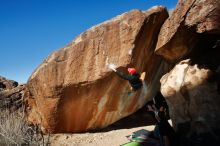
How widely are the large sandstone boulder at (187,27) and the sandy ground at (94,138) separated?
220 centimetres

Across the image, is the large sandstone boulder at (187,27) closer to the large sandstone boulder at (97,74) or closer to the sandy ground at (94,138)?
the large sandstone boulder at (97,74)

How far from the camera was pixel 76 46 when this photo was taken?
8852mm

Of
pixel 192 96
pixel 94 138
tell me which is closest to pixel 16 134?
pixel 94 138

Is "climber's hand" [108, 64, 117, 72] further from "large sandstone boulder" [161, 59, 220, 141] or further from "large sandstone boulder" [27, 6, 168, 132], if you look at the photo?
"large sandstone boulder" [161, 59, 220, 141]

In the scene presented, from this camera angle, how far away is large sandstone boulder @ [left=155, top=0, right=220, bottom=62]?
19.6 ft

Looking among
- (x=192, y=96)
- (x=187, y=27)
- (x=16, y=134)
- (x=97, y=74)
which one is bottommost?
(x=16, y=134)

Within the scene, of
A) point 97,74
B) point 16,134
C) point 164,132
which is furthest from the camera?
point 97,74

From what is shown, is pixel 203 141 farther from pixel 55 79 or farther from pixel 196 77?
pixel 55 79

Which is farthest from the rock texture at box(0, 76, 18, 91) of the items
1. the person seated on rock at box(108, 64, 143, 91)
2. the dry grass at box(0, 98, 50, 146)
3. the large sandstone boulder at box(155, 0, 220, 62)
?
the large sandstone boulder at box(155, 0, 220, 62)

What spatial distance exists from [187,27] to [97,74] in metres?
2.79

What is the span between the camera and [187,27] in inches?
262

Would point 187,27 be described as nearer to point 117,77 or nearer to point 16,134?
point 117,77

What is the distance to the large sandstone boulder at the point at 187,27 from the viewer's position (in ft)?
19.6

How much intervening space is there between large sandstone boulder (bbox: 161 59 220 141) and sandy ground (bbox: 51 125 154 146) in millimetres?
1435
